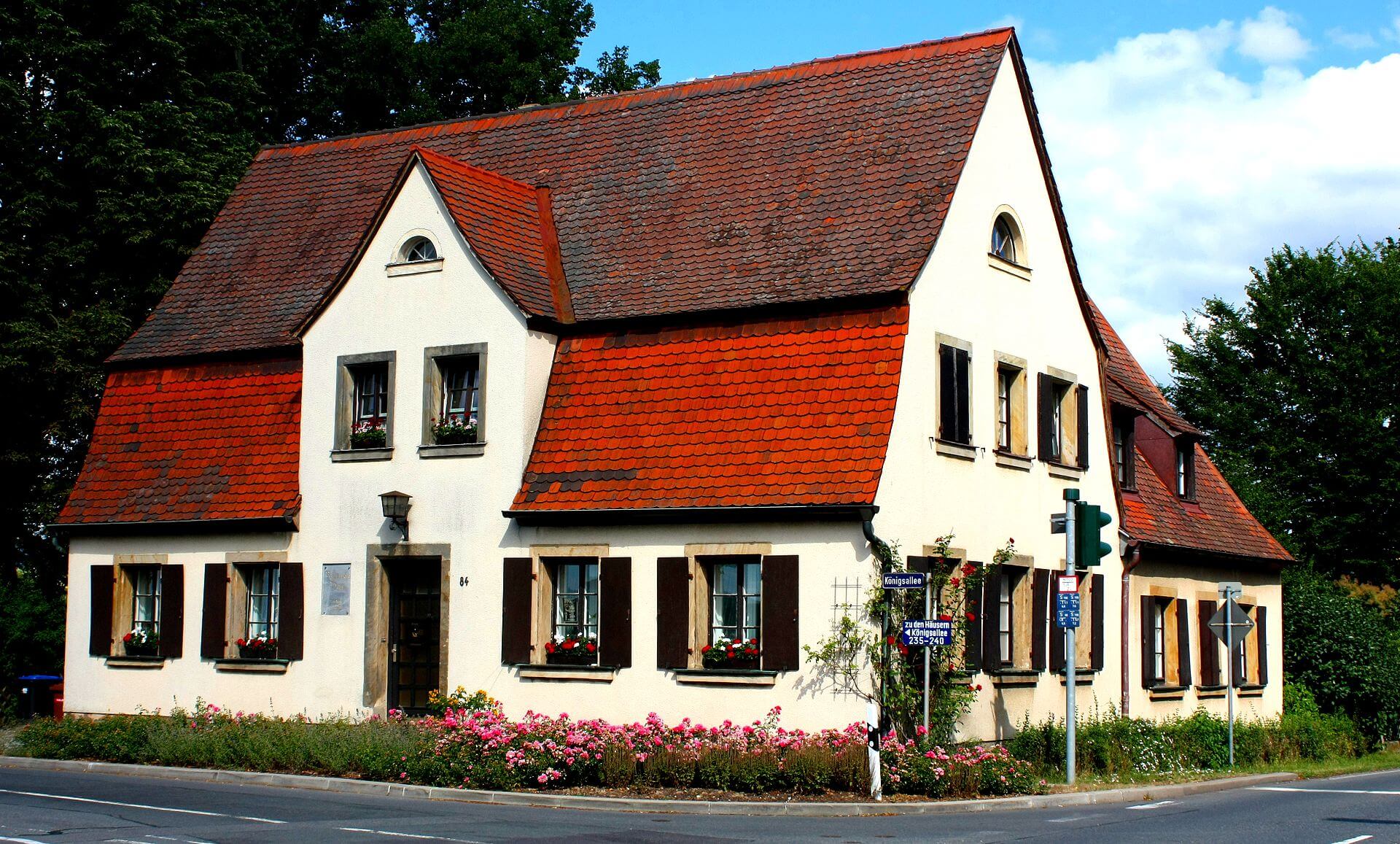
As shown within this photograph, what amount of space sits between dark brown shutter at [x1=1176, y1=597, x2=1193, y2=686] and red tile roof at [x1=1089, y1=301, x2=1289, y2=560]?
1.05 metres

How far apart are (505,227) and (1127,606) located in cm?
1098

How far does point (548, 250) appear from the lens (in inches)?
972

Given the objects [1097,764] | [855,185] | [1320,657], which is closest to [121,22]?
[855,185]

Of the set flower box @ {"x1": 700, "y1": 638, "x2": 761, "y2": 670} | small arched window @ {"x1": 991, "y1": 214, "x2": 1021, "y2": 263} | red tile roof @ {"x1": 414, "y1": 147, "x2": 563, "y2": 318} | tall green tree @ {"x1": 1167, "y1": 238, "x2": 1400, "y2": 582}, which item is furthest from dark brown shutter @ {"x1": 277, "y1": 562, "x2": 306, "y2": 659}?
tall green tree @ {"x1": 1167, "y1": 238, "x2": 1400, "y2": 582}

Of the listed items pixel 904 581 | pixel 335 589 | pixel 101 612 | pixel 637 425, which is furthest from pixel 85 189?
pixel 904 581

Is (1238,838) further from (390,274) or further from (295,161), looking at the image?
(295,161)

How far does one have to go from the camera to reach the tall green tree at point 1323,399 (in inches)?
1813

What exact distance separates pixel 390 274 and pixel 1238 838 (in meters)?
14.2

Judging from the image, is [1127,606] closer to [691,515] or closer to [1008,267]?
[1008,267]

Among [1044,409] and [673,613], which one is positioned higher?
[1044,409]

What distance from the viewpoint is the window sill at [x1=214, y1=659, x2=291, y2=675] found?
24.2 m

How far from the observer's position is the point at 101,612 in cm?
2614

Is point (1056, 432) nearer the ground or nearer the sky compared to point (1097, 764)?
nearer the sky

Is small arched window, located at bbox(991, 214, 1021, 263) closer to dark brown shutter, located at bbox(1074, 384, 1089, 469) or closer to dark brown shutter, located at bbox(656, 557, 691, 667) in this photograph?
dark brown shutter, located at bbox(1074, 384, 1089, 469)
